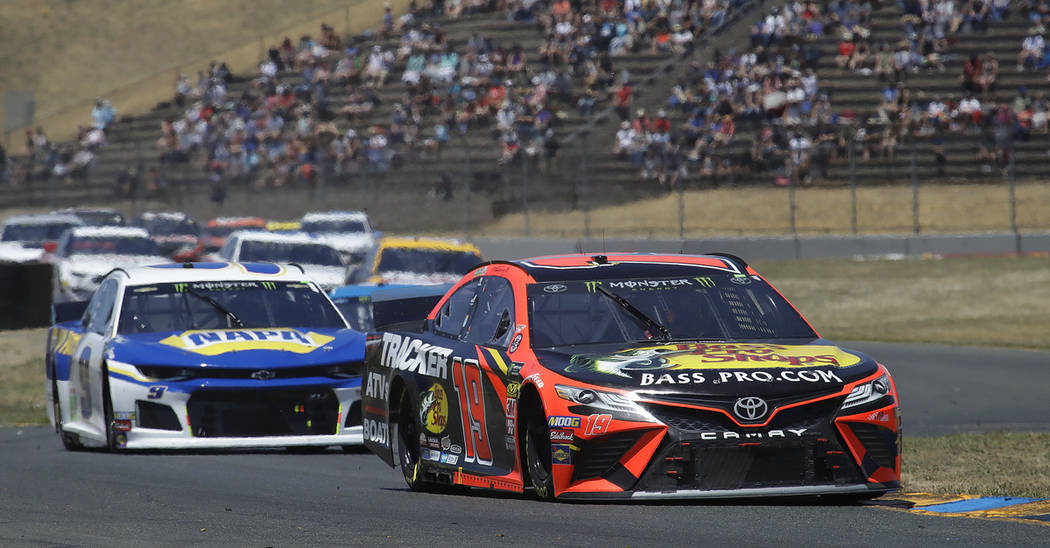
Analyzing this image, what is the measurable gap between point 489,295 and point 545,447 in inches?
53.8

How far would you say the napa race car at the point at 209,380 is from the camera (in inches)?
428

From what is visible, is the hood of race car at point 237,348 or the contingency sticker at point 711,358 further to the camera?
the hood of race car at point 237,348

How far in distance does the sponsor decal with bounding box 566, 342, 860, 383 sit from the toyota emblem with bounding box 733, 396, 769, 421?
0.71 ft

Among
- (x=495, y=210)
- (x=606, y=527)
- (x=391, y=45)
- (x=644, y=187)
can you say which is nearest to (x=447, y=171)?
(x=495, y=210)

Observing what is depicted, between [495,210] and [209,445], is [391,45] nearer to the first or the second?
[495,210]

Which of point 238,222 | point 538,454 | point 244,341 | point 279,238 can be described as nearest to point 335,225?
point 238,222

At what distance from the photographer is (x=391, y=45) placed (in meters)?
44.4

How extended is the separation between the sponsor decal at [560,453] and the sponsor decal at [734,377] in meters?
0.42

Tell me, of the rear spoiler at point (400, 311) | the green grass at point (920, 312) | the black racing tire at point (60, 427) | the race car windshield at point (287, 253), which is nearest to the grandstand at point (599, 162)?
the green grass at point (920, 312)

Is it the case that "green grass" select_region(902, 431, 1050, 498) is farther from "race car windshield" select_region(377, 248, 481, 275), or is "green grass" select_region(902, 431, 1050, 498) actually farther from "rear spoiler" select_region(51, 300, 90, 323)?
"race car windshield" select_region(377, 248, 481, 275)

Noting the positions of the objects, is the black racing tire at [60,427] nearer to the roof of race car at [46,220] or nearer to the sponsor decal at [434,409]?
the sponsor decal at [434,409]

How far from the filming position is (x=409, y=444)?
8.95m

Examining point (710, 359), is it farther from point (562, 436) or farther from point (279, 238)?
point (279, 238)

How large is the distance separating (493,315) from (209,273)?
15.0 feet
